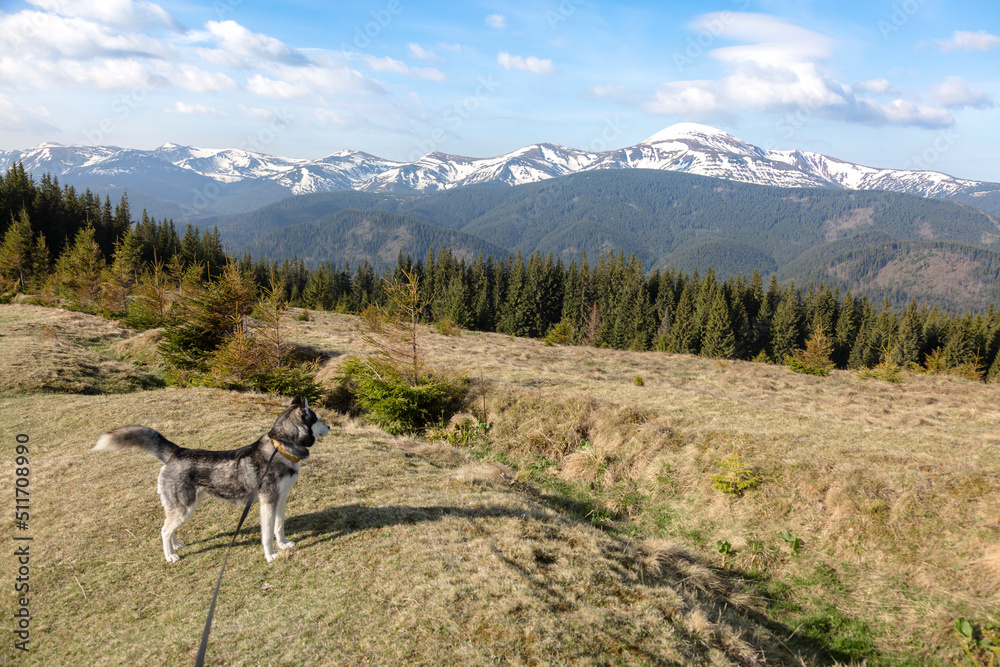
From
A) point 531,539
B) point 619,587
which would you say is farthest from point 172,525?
point 619,587

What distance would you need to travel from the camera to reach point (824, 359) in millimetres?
36469

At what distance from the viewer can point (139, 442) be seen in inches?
231

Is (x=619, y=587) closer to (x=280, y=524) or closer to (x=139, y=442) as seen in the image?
(x=280, y=524)

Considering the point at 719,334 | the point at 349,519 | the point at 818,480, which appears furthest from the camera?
the point at 719,334

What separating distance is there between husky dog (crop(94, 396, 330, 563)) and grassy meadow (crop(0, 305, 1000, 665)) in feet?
2.81

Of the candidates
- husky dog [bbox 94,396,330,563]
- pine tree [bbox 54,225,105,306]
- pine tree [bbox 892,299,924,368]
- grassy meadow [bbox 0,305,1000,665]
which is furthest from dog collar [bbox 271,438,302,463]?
pine tree [bbox 892,299,924,368]

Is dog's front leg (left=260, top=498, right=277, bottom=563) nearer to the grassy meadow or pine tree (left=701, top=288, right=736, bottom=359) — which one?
the grassy meadow

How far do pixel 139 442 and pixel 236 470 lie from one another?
48.1 inches

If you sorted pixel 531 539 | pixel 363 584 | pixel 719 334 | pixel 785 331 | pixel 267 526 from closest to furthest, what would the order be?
pixel 363 584
pixel 267 526
pixel 531 539
pixel 719 334
pixel 785 331

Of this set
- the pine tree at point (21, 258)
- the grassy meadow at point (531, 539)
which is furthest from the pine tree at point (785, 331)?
the pine tree at point (21, 258)

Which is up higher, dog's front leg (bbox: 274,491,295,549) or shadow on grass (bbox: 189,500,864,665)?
dog's front leg (bbox: 274,491,295,549)

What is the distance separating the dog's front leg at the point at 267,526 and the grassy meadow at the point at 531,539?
0.18 meters

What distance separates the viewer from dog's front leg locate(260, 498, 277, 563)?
635 cm

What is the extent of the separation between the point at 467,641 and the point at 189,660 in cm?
301
